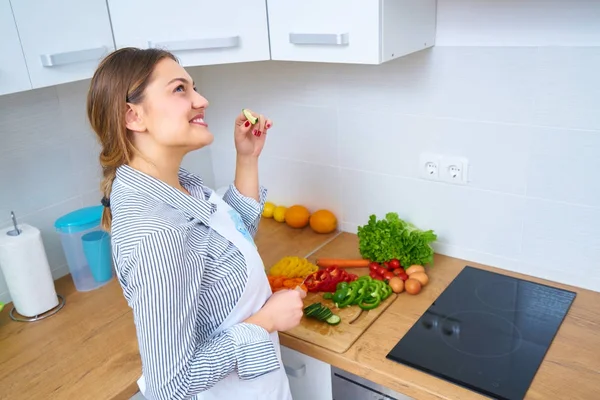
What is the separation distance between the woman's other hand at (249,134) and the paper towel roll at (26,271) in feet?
1.86

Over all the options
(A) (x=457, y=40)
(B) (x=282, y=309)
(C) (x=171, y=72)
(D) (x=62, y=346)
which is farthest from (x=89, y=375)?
(A) (x=457, y=40)

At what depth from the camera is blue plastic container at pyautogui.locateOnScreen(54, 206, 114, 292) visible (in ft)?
4.83

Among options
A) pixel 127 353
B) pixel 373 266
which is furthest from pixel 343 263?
pixel 127 353

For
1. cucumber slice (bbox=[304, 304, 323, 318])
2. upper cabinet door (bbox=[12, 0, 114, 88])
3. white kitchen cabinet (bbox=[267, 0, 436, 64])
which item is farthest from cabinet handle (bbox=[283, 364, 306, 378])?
upper cabinet door (bbox=[12, 0, 114, 88])

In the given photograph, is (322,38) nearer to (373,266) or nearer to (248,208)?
(248,208)

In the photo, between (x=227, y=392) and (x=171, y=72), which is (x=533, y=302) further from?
(x=171, y=72)

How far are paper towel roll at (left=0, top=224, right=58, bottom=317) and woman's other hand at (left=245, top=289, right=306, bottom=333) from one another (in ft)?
2.15

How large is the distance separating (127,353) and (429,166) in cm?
89

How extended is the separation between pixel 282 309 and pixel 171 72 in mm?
493

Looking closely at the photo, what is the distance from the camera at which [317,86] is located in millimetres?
1606

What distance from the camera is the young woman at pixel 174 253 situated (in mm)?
871

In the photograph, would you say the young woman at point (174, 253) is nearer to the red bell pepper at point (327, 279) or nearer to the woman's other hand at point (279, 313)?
the woman's other hand at point (279, 313)

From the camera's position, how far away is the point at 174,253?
0.87 metres

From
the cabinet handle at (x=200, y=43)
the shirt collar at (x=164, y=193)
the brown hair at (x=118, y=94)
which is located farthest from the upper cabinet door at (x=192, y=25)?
the shirt collar at (x=164, y=193)
